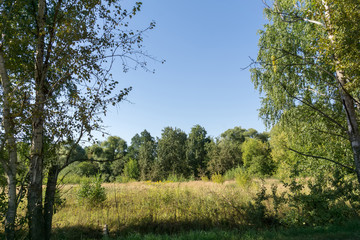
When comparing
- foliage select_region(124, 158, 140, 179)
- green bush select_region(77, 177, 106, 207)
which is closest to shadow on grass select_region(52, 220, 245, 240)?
green bush select_region(77, 177, 106, 207)

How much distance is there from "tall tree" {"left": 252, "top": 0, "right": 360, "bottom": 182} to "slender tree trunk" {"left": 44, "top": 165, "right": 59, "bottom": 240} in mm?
5162

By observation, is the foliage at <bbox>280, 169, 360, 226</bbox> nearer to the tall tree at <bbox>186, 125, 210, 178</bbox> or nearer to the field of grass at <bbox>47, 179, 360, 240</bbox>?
the field of grass at <bbox>47, 179, 360, 240</bbox>

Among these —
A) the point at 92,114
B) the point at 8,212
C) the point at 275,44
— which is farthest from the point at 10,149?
the point at 275,44

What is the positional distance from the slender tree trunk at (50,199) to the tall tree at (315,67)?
16.9 feet

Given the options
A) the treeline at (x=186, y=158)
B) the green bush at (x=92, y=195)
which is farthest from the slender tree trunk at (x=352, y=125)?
the treeline at (x=186, y=158)

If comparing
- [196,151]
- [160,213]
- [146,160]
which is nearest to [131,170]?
[146,160]

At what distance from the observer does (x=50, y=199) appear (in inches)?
177

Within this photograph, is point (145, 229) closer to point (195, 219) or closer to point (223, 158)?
point (195, 219)

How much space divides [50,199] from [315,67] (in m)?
9.67

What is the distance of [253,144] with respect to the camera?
1277 inches

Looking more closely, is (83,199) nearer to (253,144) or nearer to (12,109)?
(12,109)

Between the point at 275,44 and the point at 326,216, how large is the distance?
759 centimetres

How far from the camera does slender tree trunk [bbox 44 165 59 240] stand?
438cm

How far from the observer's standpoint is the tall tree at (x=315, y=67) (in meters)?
4.55
